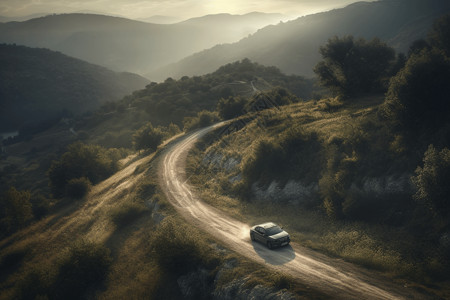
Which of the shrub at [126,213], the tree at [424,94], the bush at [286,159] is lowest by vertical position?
the shrub at [126,213]

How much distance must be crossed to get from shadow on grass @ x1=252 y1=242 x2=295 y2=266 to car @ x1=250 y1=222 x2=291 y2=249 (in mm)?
374

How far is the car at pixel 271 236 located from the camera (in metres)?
24.9

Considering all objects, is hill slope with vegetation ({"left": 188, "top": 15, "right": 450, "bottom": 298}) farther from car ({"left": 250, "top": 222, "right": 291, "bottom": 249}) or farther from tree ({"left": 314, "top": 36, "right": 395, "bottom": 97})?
tree ({"left": 314, "top": 36, "right": 395, "bottom": 97})

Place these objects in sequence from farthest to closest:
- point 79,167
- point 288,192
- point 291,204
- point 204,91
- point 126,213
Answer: point 204,91 < point 79,167 < point 126,213 < point 288,192 < point 291,204

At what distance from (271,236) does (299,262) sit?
11.1 feet

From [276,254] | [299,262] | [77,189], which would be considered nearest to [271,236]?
[276,254]

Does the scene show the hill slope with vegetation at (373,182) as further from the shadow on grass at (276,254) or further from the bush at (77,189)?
the bush at (77,189)

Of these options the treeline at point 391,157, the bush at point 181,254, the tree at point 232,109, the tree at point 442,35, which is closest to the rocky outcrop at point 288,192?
the treeline at point 391,157

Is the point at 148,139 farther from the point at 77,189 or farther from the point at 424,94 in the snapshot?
the point at 424,94

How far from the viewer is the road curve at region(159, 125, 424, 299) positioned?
1814 centimetres

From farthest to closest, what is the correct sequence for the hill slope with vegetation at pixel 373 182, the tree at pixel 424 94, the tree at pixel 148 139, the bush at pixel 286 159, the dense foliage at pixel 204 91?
the dense foliage at pixel 204 91
the tree at pixel 148 139
the bush at pixel 286 159
the tree at pixel 424 94
the hill slope with vegetation at pixel 373 182

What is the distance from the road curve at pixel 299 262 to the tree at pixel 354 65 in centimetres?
3495

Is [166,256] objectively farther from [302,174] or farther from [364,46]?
[364,46]

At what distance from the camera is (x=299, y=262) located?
22.5 m
